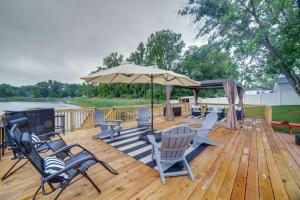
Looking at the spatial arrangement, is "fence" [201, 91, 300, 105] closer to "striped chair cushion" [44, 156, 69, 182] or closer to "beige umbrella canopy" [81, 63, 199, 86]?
"beige umbrella canopy" [81, 63, 199, 86]

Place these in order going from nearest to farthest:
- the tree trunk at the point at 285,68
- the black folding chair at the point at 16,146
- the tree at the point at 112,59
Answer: the black folding chair at the point at 16,146 < the tree trunk at the point at 285,68 < the tree at the point at 112,59

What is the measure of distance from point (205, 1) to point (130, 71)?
7084mm

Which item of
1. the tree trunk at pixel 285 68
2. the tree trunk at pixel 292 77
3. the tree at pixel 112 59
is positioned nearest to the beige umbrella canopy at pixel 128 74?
the tree trunk at pixel 285 68

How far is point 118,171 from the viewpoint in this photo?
278 centimetres

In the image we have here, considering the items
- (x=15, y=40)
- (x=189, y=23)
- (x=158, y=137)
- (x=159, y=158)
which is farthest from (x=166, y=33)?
(x=159, y=158)

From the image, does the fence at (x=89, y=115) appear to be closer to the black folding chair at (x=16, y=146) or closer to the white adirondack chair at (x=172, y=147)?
the black folding chair at (x=16, y=146)

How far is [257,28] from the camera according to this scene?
669cm

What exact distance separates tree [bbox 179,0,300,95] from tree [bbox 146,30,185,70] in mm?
14754

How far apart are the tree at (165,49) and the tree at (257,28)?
14.8 meters

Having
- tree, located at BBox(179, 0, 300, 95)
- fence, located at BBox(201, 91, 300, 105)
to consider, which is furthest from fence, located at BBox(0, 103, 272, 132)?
fence, located at BBox(201, 91, 300, 105)

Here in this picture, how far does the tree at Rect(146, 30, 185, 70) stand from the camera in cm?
2311

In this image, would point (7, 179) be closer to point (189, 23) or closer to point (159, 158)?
point (159, 158)

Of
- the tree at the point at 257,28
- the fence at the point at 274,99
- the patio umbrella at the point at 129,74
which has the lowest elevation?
the fence at the point at 274,99

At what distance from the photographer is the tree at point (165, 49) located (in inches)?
910
